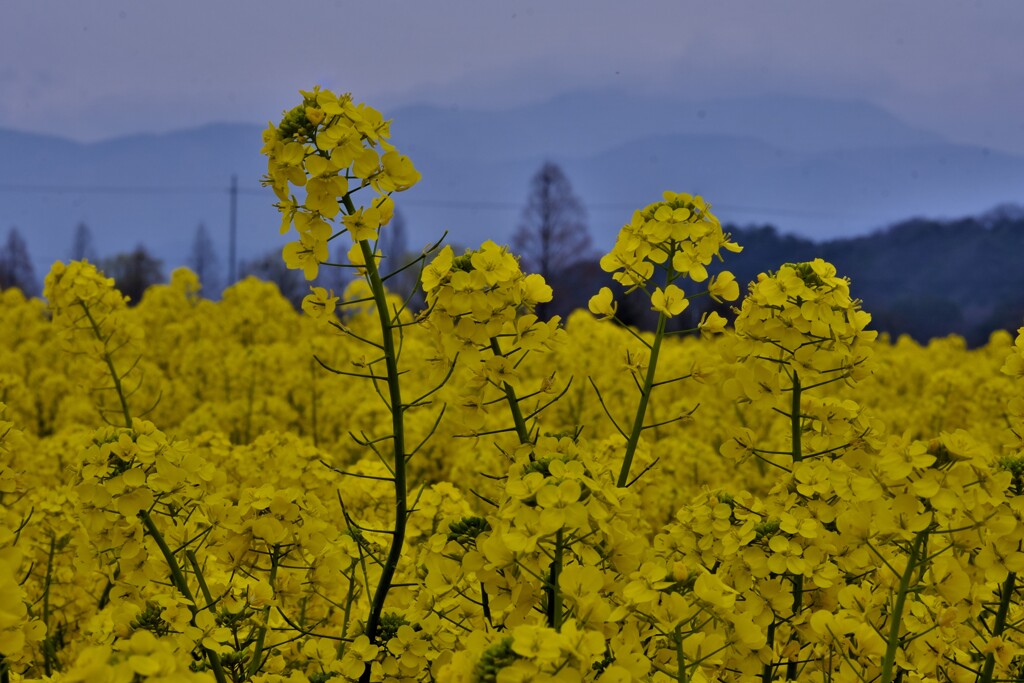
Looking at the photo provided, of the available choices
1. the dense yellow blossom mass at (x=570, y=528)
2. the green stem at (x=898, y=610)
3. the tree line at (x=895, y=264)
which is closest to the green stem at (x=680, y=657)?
the dense yellow blossom mass at (x=570, y=528)

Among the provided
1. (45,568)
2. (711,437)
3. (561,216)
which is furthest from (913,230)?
(45,568)

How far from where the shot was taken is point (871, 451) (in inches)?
75.5

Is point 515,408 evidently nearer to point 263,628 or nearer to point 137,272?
point 263,628

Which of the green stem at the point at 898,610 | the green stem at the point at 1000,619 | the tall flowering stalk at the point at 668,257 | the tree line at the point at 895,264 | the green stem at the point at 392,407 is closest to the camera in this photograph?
the green stem at the point at 898,610

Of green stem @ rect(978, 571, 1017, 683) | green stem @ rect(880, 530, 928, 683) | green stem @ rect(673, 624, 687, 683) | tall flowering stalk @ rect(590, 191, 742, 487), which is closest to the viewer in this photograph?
green stem @ rect(673, 624, 687, 683)

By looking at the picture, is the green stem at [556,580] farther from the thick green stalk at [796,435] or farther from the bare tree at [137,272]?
the bare tree at [137,272]

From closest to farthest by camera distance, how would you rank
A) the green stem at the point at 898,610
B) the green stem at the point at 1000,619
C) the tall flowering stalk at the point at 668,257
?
1. the green stem at the point at 898,610
2. the green stem at the point at 1000,619
3. the tall flowering stalk at the point at 668,257

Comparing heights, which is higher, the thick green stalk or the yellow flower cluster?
the yellow flower cluster

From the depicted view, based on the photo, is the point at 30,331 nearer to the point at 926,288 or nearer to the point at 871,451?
the point at 871,451

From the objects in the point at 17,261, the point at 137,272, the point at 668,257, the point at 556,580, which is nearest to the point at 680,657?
the point at 556,580

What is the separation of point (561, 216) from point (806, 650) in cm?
2624

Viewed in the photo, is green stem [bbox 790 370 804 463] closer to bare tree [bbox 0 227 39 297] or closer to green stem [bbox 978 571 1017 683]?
green stem [bbox 978 571 1017 683]

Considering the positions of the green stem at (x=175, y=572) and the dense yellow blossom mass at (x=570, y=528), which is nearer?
the dense yellow blossom mass at (x=570, y=528)

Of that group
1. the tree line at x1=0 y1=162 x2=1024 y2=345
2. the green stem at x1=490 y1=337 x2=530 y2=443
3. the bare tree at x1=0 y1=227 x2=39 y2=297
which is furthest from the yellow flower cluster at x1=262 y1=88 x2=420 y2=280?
the bare tree at x1=0 y1=227 x2=39 y2=297
